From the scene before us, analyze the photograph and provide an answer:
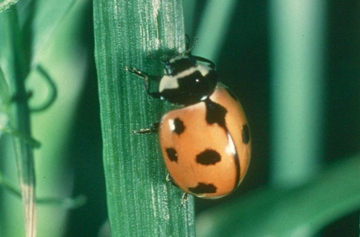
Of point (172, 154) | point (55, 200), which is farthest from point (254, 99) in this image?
point (55, 200)

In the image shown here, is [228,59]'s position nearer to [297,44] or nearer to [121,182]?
[297,44]

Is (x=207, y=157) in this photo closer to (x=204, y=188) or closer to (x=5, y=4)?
(x=204, y=188)

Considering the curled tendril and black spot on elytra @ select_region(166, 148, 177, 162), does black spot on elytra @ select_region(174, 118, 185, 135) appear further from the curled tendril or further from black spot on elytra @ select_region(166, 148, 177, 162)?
the curled tendril

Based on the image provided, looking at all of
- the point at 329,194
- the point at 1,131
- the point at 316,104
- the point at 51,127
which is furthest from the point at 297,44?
the point at 1,131

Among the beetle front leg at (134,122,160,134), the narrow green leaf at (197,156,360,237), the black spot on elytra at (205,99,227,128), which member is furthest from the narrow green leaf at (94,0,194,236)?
the narrow green leaf at (197,156,360,237)

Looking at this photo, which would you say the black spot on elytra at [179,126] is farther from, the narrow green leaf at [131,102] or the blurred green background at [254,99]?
the blurred green background at [254,99]
